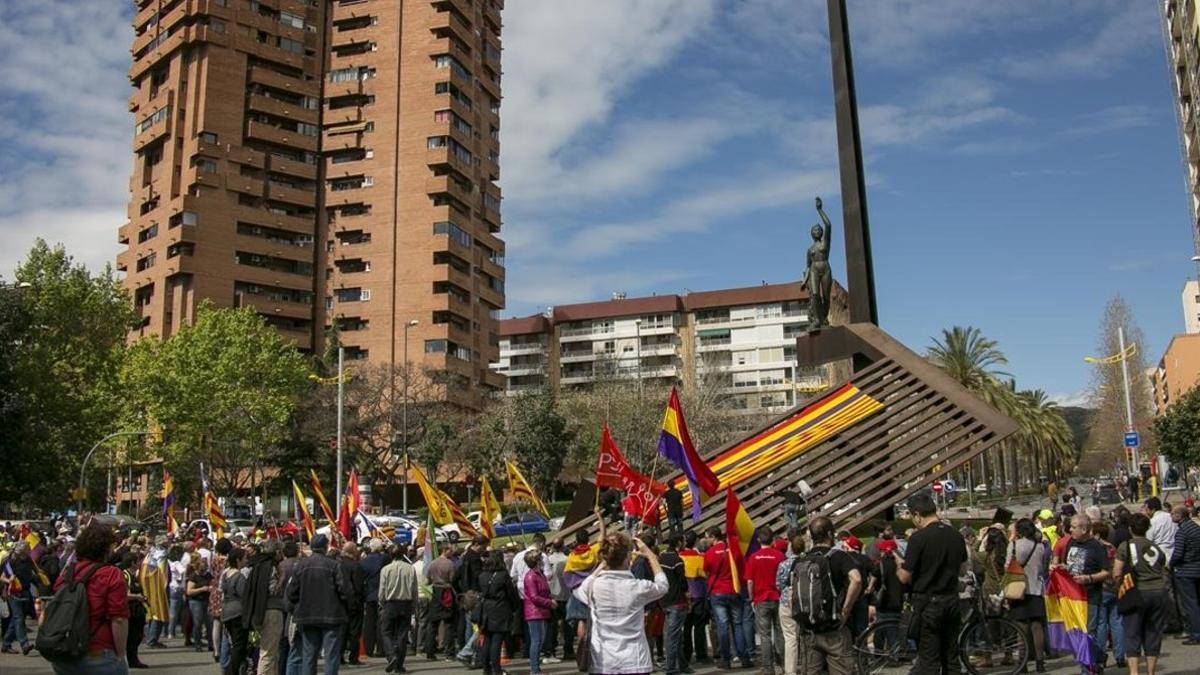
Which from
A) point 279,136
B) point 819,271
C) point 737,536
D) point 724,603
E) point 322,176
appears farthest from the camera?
point 322,176

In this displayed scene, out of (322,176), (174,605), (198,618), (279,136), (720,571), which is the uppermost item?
(279,136)

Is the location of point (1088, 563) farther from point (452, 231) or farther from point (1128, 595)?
point (452, 231)

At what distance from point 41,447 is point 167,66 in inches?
1751

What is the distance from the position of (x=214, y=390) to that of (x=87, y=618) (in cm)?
4533

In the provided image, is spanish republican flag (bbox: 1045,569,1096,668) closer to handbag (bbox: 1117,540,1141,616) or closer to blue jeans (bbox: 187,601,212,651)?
handbag (bbox: 1117,540,1141,616)

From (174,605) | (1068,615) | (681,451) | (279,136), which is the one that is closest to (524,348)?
(279,136)

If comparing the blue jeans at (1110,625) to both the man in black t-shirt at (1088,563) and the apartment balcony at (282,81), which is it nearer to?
the man in black t-shirt at (1088,563)

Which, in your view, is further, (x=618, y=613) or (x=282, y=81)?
(x=282, y=81)

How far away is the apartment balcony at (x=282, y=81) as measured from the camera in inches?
3007

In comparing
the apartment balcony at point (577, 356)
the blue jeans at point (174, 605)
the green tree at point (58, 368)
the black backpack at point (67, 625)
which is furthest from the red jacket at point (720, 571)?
the apartment balcony at point (577, 356)

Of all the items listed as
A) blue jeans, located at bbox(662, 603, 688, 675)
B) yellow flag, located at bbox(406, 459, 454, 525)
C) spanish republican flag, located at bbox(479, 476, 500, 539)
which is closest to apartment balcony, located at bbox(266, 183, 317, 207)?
yellow flag, located at bbox(406, 459, 454, 525)

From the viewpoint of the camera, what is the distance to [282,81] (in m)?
77.5

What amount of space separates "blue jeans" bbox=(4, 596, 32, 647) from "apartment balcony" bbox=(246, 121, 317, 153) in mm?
65318

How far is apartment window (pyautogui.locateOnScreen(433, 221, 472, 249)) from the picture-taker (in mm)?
75375
